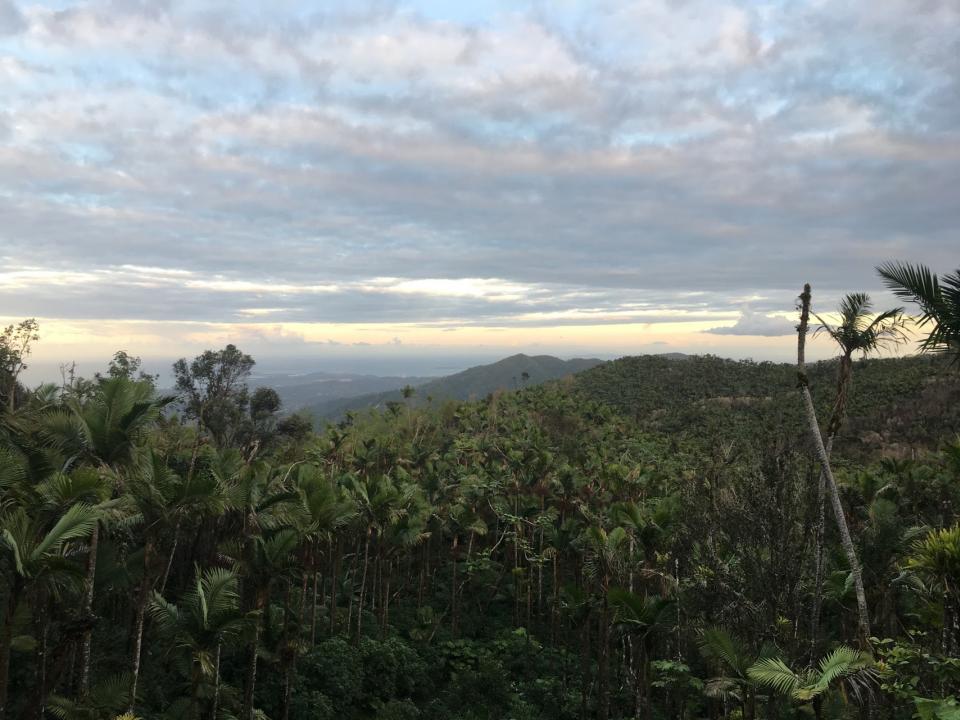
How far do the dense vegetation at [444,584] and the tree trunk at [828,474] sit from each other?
0.47m

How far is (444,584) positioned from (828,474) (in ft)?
109

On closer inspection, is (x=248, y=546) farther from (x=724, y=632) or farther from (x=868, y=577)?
(x=868, y=577)

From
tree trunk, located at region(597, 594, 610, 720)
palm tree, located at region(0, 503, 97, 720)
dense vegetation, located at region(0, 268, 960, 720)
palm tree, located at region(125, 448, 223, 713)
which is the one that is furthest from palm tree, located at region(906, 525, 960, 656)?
palm tree, located at region(0, 503, 97, 720)

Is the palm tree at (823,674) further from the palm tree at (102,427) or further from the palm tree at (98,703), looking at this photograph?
the palm tree at (102,427)

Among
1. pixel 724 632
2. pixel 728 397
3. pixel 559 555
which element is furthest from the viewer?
pixel 728 397

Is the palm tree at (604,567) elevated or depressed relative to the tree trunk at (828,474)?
depressed

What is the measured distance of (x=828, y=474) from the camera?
16.0 m

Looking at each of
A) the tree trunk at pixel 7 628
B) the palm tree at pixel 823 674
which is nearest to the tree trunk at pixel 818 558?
the palm tree at pixel 823 674

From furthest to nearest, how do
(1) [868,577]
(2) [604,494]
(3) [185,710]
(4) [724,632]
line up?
1. (2) [604,494]
2. (1) [868,577]
3. (3) [185,710]
4. (4) [724,632]

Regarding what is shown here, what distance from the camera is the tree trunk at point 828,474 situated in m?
15.4

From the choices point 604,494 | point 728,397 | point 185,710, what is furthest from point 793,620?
point 728,397

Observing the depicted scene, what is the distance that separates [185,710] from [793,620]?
737 inches

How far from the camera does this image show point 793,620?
16.5 metres

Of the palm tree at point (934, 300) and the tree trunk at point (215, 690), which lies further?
the tree trunk at point (215, 690)
